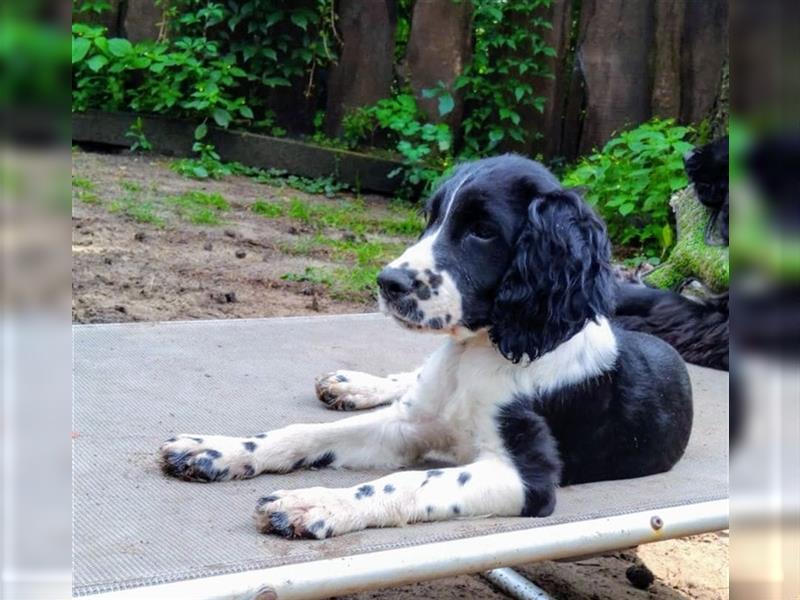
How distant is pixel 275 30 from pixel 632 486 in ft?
25.6

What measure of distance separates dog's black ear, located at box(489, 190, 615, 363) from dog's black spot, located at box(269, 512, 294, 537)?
0.76 meters

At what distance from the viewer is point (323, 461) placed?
271cm

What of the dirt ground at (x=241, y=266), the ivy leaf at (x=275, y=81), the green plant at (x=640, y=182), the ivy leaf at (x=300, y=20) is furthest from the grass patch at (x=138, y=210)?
the green plant at (x=640, y=182)

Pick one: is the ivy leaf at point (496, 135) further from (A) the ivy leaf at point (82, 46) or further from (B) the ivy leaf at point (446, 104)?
(A) the ivy leaf at point (82, 46)

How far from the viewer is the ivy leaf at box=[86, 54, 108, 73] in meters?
8.62

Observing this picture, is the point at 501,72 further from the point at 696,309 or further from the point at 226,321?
the point at 226,321

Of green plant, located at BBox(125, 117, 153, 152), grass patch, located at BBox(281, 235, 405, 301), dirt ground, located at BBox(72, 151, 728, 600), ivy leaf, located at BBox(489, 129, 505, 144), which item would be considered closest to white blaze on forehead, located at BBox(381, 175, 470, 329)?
dirt ground, located at BBox(72, 151, 728, 600)

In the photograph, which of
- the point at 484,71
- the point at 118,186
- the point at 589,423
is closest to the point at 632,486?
the point at 589,423

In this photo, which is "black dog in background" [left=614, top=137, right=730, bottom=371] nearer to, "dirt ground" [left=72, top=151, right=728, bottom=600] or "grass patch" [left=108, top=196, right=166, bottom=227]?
"dirt ground" [left=72, top=151, right=728, bottom=600]

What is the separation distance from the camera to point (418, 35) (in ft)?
29.8

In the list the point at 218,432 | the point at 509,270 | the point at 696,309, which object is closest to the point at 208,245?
the point at 696,309

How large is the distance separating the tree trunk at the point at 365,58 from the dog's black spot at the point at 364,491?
7.25m

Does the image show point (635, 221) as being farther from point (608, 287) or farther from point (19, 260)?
point (19, 260)

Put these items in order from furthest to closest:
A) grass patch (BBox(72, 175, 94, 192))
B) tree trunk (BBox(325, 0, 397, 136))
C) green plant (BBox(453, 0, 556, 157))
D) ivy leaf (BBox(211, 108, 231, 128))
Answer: tree trunk (BBox(325, 0, 397, 136)), ivy leaf (BBox(211, 108, 231, 128)), green plant (BBox(453, 0, 556, 157)), grass patch (BBox(72, 175, 94, 192))
